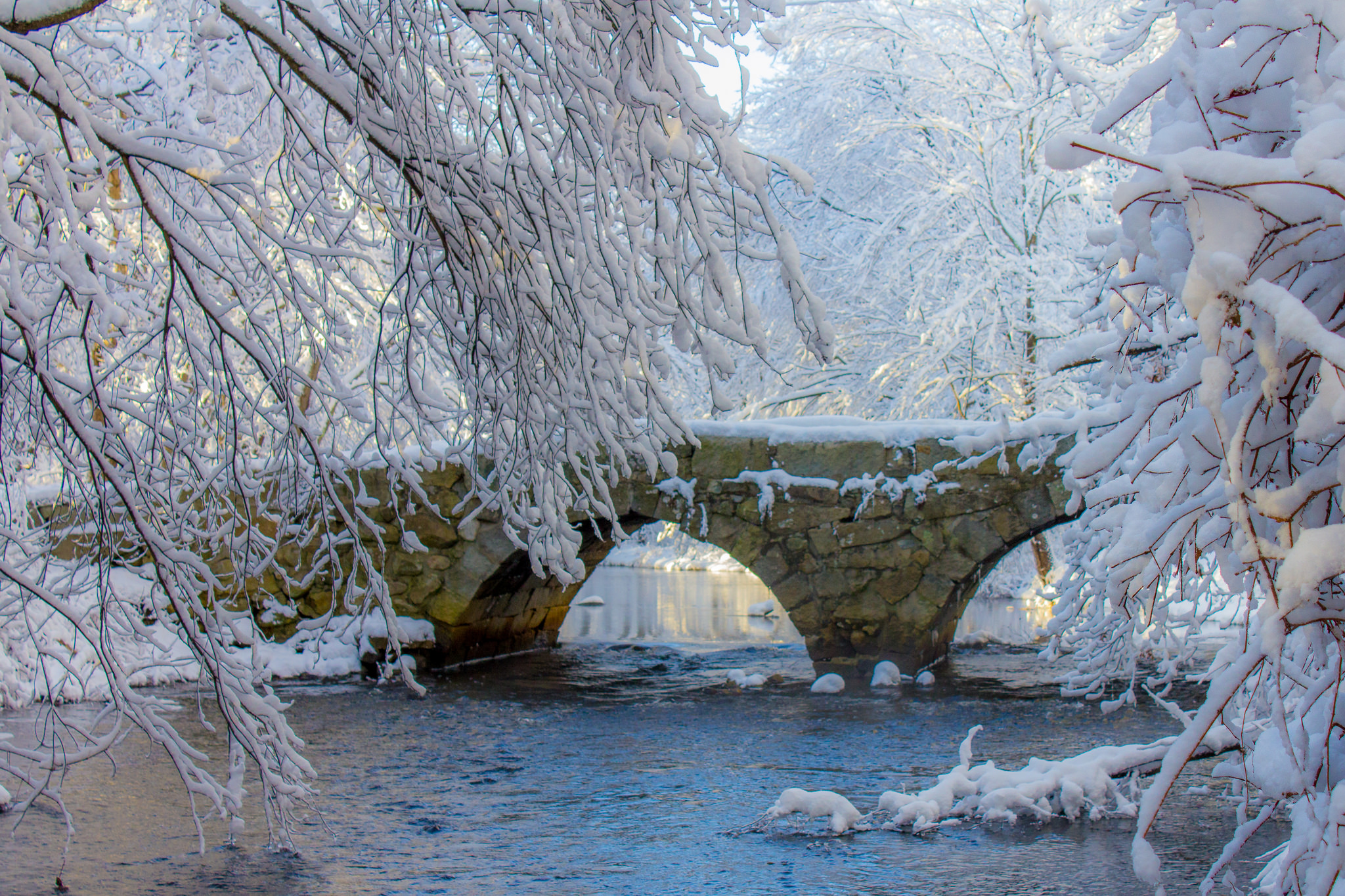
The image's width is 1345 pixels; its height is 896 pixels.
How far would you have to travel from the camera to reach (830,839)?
4625 millimetres

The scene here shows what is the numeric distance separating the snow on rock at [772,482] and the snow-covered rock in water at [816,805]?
13.9ft

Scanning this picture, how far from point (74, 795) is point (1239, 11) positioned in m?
5.78

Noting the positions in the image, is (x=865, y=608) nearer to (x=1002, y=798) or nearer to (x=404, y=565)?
(x=404, y=565)

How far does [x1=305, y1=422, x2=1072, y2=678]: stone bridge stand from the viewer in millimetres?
8641

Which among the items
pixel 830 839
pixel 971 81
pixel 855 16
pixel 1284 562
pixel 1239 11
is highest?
pixel 855 16

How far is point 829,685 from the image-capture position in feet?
28.1

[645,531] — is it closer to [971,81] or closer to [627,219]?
[971,81]

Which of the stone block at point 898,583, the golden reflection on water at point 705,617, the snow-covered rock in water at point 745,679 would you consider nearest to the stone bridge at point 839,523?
the stone block at point 898,583

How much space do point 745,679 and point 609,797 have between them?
3835 millimetres

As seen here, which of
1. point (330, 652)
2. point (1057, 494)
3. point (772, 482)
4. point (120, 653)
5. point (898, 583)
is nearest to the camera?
point (120, 653)

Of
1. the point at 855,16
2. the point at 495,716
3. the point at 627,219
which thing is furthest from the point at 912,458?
the point at 627,219

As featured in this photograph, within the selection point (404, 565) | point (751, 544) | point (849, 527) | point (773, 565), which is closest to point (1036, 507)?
point (849, 527)

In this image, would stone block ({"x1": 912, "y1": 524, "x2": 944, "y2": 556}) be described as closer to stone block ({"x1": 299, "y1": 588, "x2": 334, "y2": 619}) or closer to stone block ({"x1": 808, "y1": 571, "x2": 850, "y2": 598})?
stone block ({"x1": 808, "y1": 571, "x2": 850, "y2": 598})

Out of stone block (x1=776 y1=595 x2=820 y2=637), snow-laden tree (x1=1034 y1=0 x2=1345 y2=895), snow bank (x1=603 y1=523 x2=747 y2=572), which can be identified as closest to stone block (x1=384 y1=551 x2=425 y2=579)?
stone block (x1=776 y1=595 x2=820 y2=637)
